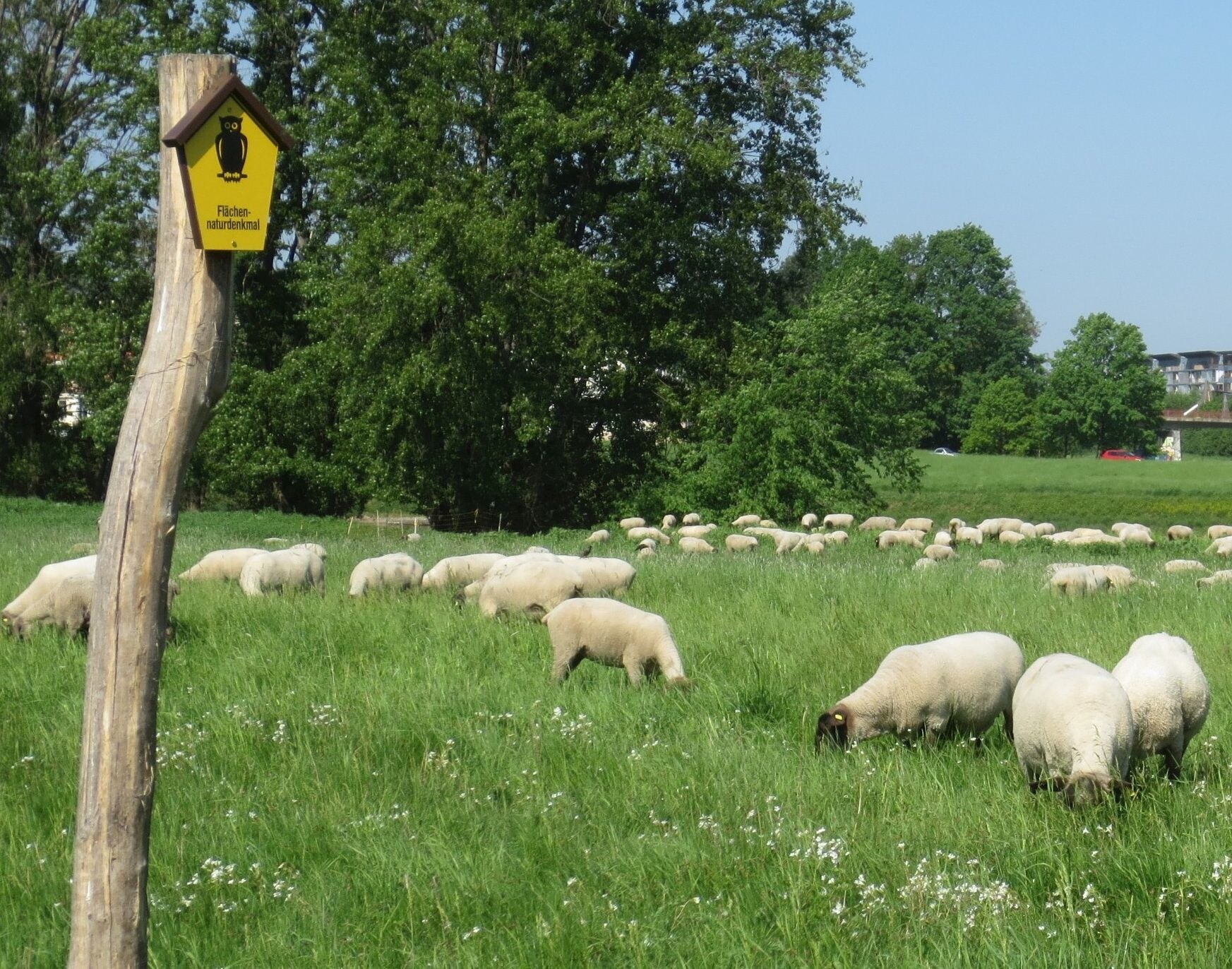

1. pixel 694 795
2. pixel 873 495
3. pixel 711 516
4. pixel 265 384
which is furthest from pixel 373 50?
pixel 694 795

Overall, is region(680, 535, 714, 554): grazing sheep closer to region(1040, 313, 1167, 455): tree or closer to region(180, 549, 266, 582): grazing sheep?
region(180, 549, 266, 582): grazing sheep

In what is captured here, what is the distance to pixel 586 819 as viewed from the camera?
6773mm

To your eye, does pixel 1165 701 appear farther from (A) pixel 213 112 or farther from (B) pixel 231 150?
(A) pixel 213 112

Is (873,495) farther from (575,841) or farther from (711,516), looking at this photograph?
(575,841)

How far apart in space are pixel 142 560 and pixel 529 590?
26.9 ft

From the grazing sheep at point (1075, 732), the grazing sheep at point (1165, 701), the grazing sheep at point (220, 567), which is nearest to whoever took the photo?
the grazing sheep at point (1075, 732)

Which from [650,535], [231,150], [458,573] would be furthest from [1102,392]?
[231,150]

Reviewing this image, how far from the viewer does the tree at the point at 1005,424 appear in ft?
280

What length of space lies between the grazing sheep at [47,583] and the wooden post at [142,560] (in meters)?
7.93

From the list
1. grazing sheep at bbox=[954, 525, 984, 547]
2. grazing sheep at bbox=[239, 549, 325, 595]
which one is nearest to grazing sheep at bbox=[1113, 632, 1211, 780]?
grazing sheep at bbox=[239, 549, 325, 595]

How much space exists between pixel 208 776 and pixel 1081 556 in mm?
17283

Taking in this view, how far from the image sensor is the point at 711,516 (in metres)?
31.5

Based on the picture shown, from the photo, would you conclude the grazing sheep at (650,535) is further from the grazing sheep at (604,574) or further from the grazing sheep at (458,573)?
the grazing sheep at (604,574)

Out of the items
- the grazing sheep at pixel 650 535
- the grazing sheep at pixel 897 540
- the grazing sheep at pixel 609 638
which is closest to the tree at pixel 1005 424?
the grazing sheep at pixel 897 540
